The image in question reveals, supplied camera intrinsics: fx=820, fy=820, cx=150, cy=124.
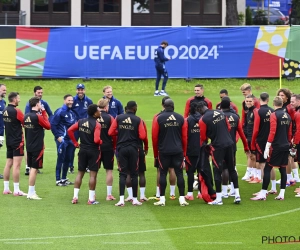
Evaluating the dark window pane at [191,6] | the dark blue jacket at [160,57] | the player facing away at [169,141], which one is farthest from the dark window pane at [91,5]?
the player facing away at [169,141]

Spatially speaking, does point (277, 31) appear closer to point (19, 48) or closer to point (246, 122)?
point (19, 48)

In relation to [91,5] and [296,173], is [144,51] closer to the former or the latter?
[91,5]

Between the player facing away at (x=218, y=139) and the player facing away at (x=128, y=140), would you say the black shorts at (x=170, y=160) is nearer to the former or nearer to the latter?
the player facing away at (x=128, y=140)

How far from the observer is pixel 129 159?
57.7ft

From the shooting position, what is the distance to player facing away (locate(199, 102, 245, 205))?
17562 mm

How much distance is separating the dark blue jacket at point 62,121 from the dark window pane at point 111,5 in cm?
3243

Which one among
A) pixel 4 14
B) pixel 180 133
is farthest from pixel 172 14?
pixel 180 133

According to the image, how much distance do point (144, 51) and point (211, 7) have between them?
16787 millimetres

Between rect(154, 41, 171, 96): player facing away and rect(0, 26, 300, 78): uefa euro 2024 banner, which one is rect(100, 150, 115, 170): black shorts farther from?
rect(0, 26, 300, 78): uefa euro 2024 banner

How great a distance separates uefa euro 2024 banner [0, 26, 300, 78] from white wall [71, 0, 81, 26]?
14.8 m

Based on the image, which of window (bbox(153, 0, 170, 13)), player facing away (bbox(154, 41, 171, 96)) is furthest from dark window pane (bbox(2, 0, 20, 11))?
player facing away (bbox(154, 41, 171, 96))

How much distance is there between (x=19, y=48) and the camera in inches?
1441

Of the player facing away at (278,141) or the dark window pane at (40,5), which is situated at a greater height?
the dark window pane at (40,5)

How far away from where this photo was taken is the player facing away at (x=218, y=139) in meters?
17.6
